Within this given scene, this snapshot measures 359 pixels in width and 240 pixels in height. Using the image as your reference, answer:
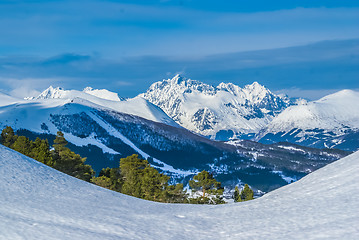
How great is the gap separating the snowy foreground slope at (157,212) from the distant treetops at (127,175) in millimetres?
38677

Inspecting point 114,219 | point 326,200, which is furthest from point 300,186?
point 114,219

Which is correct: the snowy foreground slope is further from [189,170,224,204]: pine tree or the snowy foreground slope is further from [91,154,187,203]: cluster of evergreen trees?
[189,170,224,204]: pine tree

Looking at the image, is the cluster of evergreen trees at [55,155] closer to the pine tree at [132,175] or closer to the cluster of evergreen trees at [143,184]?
the cluster of evergreen trees at [143,184]

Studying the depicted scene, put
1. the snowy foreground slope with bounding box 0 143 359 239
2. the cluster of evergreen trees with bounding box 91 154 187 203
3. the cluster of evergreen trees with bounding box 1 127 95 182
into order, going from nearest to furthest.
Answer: the snowy foreground slope with bounding box 0 143 359 239 < the cluster of evergreen trees with bounding box 1 127 95 182 < the cluster of evergreen trees with bounding box 91 154 187 203

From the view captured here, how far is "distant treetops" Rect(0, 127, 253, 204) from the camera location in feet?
210

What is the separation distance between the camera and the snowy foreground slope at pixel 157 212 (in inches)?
566

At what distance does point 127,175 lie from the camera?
231 feet

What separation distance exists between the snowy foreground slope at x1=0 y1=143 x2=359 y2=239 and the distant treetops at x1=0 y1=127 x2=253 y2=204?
38677 millimetres

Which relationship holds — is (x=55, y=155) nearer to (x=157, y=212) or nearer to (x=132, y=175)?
(x=132, y=175)

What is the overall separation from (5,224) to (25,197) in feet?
15.8

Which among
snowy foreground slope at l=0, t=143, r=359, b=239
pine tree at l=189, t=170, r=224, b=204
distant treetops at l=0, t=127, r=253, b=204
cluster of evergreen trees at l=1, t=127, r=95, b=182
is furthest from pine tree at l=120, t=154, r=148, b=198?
snowy foreground slope at l=0, t=143, r=359, b=239

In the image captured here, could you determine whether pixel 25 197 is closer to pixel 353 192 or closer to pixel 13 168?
pixel 13 168

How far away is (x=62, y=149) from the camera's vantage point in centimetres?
7300

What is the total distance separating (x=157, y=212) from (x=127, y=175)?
50.6 meters
